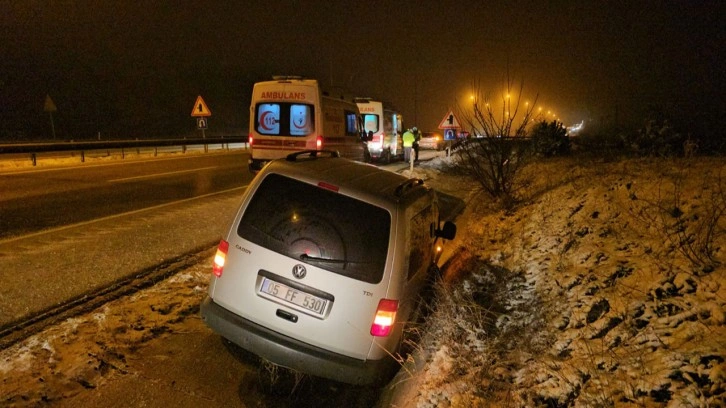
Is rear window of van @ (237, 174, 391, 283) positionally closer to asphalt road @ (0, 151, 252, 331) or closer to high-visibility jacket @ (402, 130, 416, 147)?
asphalt road @ (0, 151, 252, 331)

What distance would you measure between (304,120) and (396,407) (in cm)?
943

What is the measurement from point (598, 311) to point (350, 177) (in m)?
2.35

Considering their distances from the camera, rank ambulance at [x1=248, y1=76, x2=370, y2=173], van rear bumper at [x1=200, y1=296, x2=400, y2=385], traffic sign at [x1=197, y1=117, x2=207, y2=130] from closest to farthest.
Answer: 1. van rear bumper at [x1=200, y1=296, x2=400, y2=385]
2. ambulance at [x1=248, y1=76, x2=370, y2=173]
3. traffic sign at [x1=197, y1=117, x2=207, y2=130]

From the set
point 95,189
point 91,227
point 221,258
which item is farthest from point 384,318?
point 95,189

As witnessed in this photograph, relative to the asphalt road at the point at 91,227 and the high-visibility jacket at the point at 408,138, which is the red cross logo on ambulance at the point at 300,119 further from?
A: the high-visibility jacket at the point at 408,138

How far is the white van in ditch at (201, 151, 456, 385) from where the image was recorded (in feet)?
10.9

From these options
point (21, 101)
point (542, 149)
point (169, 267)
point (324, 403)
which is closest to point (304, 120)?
point (169, 267)

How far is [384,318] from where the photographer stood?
3.38 meters

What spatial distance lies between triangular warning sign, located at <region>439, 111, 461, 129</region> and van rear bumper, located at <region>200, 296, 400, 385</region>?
12.5m

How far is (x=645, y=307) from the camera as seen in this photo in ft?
11.7

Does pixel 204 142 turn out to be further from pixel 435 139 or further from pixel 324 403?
pixel 324 403

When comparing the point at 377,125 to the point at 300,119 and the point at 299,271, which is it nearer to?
the point at 300,119

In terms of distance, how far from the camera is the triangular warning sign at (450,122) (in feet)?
49.5

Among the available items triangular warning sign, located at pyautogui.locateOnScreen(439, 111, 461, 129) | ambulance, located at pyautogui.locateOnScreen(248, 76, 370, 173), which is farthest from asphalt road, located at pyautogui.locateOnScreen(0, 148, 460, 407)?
triangular warning sign, located at pyautogui.locateOnScreen(439, 111, 461, 129)
